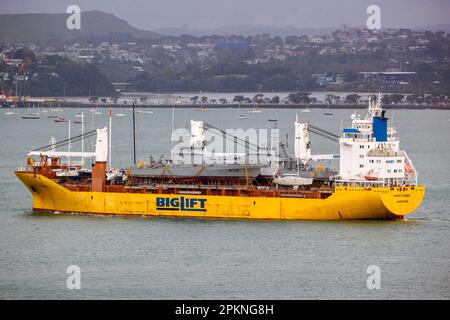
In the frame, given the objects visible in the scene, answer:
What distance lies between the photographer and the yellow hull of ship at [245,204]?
144 feet

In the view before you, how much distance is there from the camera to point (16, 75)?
165 m

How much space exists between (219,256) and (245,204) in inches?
242

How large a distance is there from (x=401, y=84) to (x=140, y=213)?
416 feet

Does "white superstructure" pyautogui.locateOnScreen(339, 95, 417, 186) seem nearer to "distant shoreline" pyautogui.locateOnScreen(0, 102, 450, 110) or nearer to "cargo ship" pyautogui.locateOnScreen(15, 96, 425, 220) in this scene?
"cargo ship" pyautogui.locateOnScreen(15, 96, 425, 220)

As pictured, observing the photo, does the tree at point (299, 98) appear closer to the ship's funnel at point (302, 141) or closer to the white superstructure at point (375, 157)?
the ship's funnel at point (302, 141)

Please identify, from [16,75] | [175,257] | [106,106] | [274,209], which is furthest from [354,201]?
[16,75]

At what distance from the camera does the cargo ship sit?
4453 cm

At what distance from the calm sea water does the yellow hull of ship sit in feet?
1.77

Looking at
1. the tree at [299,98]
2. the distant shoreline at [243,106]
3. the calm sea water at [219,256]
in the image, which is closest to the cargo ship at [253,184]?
the calm sea water at [219,256]

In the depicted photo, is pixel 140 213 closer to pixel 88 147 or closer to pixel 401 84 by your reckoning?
pixel 88 147

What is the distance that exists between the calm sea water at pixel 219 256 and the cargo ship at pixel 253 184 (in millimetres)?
689

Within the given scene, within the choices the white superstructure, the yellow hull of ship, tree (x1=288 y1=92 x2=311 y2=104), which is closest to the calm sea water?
the yellow hull of ship

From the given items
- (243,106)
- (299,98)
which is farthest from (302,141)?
(299,98)
